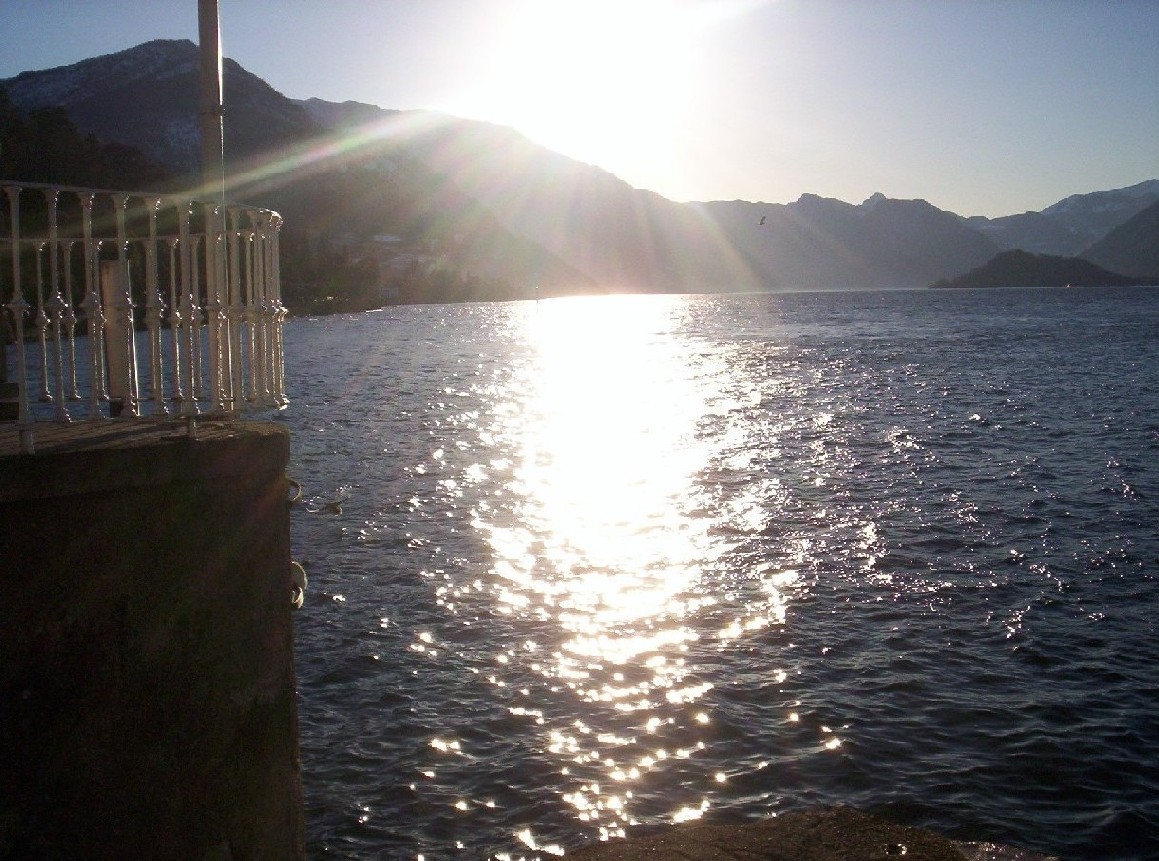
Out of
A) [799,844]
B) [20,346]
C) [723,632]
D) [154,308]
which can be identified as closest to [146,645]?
[20,346]

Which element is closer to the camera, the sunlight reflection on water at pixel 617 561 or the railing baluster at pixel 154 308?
the railing baluster at pixel 154 308

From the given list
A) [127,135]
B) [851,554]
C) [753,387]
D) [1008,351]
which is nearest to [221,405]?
[851,554]

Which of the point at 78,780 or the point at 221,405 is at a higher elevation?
the point at 221,405

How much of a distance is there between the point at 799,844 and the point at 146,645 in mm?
4978

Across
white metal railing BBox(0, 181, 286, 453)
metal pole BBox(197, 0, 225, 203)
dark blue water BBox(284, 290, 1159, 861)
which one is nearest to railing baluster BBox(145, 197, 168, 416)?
white metal railing BBox(0, 181, 286, 453)

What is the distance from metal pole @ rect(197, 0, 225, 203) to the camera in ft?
21.6

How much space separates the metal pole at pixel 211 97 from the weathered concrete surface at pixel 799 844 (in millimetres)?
5540

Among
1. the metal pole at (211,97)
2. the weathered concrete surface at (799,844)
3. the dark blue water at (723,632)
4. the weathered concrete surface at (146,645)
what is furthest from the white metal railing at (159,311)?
the weathered concrete surface at (799,844)

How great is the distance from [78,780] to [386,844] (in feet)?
11.6

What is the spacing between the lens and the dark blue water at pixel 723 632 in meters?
8.76

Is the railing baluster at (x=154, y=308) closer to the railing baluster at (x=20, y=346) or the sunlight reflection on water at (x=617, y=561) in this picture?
the railing baluster at (x=20, y=346)

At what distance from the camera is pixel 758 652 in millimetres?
11938

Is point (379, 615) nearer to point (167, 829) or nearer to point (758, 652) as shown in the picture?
point (758, 652)

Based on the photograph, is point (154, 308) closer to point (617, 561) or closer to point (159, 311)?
point (159, 311)
